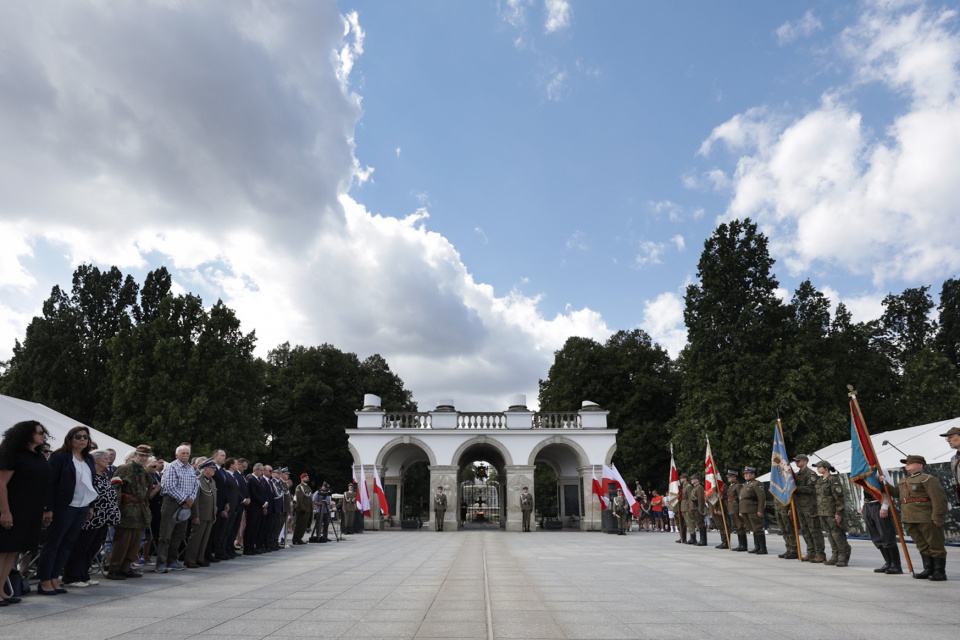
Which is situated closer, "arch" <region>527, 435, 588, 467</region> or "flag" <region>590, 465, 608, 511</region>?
"flag" <region>590, 465, 608, 511</region>

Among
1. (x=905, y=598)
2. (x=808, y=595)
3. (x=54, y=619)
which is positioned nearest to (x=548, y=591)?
(x=808, y=595)

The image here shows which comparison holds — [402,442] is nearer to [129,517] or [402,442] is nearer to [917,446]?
[917,446]

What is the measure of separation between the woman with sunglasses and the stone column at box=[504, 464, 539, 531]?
67.1 feet

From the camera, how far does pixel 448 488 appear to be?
1027 inches

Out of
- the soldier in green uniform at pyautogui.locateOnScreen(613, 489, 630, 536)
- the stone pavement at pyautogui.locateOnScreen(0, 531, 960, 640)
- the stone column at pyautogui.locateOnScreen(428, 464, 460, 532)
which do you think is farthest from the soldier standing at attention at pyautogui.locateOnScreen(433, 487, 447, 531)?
the stone pavement at pyautogui.locateOnScreen(0, 531, 960, 640)

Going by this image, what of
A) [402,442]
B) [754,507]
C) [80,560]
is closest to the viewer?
[80,560]

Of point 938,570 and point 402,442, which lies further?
point 402,442

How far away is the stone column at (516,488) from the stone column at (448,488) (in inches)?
88.2

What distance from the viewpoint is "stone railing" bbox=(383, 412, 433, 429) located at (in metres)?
27.0

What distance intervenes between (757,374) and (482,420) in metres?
13.2

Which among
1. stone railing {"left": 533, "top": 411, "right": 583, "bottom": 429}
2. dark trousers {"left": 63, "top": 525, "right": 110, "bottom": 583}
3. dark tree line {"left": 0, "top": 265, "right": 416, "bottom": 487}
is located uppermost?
dark tree line {"left": 0, "top": 265, "right": 416, "bottom": 487}

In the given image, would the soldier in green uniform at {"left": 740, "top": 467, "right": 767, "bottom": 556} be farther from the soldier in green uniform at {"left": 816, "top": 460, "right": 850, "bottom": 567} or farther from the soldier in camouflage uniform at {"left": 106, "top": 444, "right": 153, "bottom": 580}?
the soldier in camouflage uniform at {"left": 106, "top": 444, "right": 153, "bottom": 580}

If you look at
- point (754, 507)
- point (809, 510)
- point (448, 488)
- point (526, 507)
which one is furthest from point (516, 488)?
point (809, 510)

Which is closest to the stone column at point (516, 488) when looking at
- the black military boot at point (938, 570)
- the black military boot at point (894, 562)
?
the black military boot at point (894, 562)
